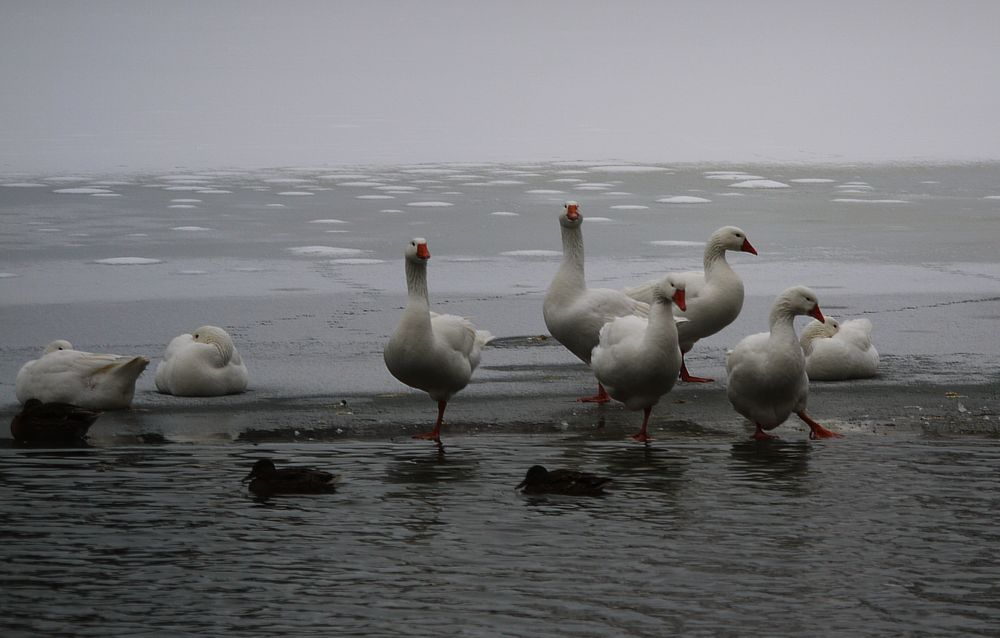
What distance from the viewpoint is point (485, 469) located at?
22.5ft

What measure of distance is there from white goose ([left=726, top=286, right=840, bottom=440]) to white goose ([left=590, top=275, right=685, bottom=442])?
0.36m

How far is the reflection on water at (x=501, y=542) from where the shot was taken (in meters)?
4.88

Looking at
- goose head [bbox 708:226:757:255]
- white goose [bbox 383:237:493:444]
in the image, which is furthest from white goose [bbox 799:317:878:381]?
white goose [bbox 383:237:493:444]

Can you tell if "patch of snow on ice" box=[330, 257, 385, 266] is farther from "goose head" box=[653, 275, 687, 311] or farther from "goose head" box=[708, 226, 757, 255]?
"goose head" box=[653, 275, 687, 311]

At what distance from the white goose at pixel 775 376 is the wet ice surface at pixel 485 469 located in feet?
0.56

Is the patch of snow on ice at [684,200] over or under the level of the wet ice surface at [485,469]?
under

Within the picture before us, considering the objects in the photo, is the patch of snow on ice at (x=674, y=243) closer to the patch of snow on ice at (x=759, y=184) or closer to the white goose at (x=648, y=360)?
the patch of snow on ice at (x=759, y=184)

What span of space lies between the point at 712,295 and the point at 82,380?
3.99 m

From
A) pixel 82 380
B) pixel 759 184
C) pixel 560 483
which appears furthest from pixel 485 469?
pixel 759 184

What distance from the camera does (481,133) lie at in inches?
1271

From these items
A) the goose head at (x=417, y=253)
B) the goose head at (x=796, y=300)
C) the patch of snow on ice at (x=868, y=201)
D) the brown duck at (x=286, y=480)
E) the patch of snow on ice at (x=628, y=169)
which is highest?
the goose head at (x=417, y=253)

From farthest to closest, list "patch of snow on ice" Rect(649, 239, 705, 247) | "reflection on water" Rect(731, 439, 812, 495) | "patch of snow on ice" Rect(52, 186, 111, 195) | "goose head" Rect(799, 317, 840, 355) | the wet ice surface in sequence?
1. "patch of snow on ice" Rect(52, 186, 111, 195)
2. "patch of snow on ice" Rect(649, 239, 705, 247)
3. "goose head" Rect(799, 317, 840, 355)
4. "reflection on water" Rect(731, 439, 812, 495)
5. the wet ice surface

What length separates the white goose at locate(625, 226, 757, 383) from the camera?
30.9 ft

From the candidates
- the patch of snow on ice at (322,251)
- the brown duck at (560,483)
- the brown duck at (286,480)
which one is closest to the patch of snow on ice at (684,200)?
the patch of snow on ice at (322,251)
